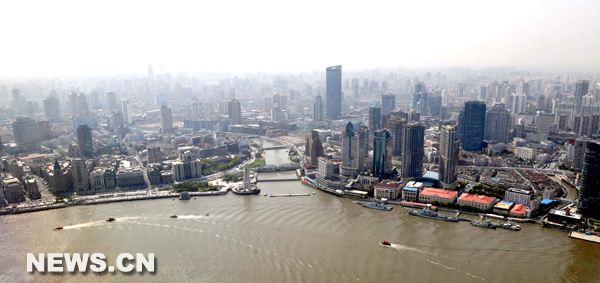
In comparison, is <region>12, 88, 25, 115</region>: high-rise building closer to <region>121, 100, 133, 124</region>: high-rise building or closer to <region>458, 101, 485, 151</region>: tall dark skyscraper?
<region>121, 100, 133, 124</region>: high-rise building

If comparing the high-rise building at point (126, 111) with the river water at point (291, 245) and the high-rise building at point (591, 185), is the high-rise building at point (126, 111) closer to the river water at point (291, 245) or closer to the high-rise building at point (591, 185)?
the river water at point (291, 245)

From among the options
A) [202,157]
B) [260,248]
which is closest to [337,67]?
[202,157]

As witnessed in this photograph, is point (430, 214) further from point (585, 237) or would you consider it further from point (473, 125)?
point (473, 125)

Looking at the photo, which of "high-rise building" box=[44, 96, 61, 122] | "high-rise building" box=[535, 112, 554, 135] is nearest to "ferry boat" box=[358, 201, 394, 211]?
"high-rise building" box=[535, 112, 554, 135]

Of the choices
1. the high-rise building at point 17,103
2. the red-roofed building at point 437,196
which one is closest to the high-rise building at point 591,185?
the red-roofed building at point 437,196

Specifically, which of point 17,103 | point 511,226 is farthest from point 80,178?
point 17,103

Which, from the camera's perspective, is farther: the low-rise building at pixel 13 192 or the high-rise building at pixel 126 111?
the high-rise building at pixel 126 111
